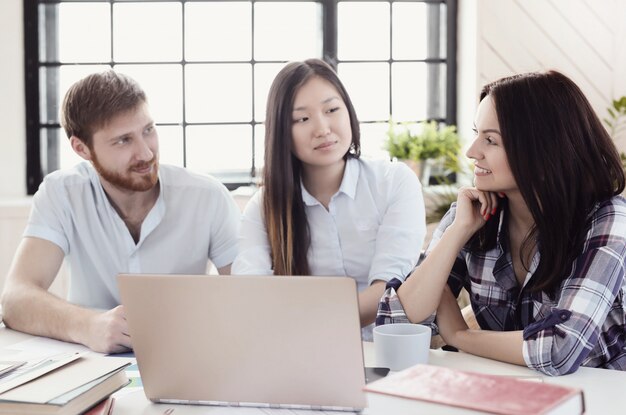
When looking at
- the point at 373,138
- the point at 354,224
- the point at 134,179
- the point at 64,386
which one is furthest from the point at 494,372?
the point at 373,138

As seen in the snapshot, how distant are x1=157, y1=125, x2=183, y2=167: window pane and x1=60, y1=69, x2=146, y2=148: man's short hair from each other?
1.58 meters

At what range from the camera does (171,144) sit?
3.84 metres

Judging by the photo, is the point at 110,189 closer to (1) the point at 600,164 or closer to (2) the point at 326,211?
(2) the point at 326,211

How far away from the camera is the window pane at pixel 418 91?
3906mm

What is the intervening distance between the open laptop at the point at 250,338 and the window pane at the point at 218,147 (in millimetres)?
2733

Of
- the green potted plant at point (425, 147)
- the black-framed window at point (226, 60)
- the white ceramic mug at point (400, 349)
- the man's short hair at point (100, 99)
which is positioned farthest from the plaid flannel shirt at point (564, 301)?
the black-framed window at point (226, 60)

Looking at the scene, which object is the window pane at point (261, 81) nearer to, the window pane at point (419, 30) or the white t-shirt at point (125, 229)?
the window pane at point (419, 30)

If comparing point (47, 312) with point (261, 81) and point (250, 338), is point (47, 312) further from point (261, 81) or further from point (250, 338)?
point (261, 81)

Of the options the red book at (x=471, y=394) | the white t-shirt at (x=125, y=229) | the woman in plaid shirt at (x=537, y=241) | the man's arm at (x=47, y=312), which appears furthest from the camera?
the white t-shirt at (x=125, y=229)

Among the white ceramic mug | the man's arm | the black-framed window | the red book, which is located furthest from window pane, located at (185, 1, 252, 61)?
the red book

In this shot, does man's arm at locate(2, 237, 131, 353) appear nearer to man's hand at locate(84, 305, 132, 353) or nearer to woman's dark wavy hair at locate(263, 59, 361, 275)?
man's hand at locate(84, 305, 132, 353)

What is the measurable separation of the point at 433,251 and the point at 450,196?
6.04 ft

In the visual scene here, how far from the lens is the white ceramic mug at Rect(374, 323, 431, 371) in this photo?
1.34 m

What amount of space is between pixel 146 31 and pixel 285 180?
1.94 metres
